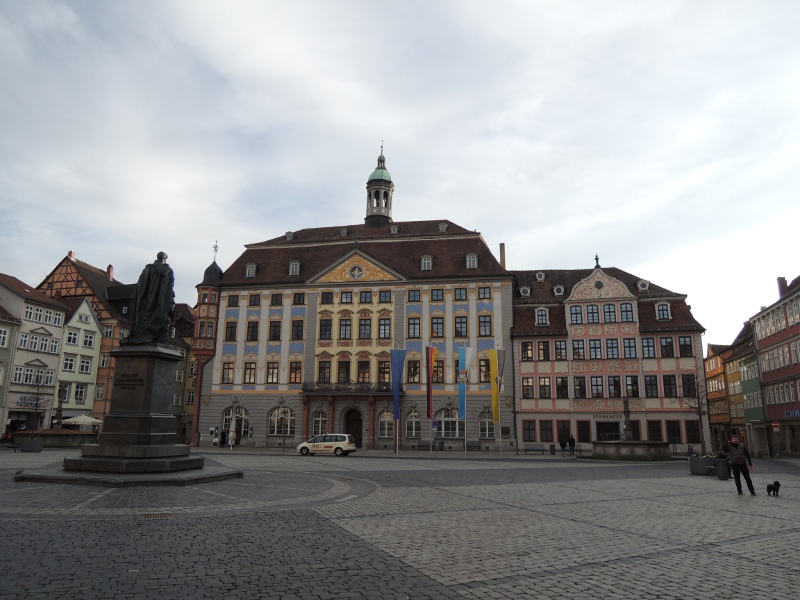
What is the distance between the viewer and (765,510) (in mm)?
13719

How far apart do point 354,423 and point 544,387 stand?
52.3 ft

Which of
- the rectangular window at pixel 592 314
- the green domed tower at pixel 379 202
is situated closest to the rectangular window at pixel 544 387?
the rectangular window at pixel 592 314

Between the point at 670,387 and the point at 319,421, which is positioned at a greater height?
the point at 670,387

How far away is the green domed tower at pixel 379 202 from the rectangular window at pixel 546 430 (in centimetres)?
2570

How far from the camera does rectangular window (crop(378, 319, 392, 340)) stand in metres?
51.9

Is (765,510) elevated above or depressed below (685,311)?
below

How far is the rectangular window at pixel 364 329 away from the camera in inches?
2058

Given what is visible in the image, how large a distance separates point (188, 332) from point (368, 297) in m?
26.7

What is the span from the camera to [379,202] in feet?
207

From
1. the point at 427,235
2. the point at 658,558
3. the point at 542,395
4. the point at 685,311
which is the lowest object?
the point at 658,558

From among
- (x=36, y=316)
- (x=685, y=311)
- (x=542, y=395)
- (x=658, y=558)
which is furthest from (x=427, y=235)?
(x=658, y=558)

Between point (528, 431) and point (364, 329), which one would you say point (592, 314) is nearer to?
point (528, 431)

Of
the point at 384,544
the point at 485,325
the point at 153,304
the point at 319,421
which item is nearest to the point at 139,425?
the point at 153,304

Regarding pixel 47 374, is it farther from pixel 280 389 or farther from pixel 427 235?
pixel 427 235
